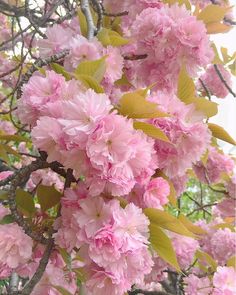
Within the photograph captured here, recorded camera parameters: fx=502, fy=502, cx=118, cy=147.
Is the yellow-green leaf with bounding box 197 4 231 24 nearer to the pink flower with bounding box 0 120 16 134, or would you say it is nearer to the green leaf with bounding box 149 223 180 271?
the green leaf with bounding box 149 223 180 271

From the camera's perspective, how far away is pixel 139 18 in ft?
3.62

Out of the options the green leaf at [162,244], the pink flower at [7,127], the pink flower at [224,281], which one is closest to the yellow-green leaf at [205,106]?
the green leaf at [162,244]

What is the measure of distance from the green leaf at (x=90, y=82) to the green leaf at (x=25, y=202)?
269 millimetres

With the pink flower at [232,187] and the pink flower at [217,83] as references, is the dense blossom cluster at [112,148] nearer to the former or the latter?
the pink flower at [232,187]

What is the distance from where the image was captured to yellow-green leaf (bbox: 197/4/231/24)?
116 cm

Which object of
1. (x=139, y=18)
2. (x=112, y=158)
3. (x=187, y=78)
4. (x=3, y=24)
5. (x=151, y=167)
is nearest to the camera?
(x=112, y=158)

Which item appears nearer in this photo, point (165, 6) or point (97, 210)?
point (97, 210)

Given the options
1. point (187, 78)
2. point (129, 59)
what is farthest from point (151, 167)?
point (129, 59)

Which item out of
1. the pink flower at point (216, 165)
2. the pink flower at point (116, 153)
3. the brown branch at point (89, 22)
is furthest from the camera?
the pink flower at point (216, 165)

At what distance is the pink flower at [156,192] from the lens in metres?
0.87

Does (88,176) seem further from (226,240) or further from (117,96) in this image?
(226,240)

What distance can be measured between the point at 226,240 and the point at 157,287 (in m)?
1.21

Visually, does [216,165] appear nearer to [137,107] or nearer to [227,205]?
[227,205]

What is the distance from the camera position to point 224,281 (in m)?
1.38
